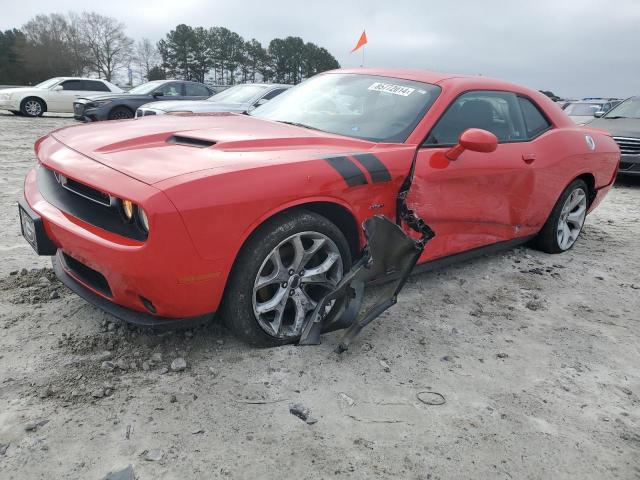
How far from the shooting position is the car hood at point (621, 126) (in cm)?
840

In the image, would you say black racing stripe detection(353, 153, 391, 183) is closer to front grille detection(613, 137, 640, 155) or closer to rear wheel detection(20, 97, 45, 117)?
front grille detection(613, 137, 640, 155)

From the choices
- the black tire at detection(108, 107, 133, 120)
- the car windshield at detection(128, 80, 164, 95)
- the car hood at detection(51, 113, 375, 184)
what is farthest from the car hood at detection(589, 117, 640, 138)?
the black tire at detection(108, 107, 133, 120)

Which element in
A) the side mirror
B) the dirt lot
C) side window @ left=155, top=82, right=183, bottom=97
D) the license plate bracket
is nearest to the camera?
the dirt lot

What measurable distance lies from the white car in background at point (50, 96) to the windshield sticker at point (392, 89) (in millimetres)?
14738

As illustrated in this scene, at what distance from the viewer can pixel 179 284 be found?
83.7 inches

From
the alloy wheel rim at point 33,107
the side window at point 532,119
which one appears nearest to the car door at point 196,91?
the alloy wheel rim at point 33,107

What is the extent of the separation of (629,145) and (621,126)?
0.61 meters

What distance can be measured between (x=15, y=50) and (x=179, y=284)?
5870cm

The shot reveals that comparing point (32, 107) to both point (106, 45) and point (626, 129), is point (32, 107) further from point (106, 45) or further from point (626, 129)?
point (106, 45)

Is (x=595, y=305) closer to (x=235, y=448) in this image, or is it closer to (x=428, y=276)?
(x=428, y=276)

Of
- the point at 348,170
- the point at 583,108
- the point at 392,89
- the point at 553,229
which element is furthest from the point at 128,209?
the point at 583,108

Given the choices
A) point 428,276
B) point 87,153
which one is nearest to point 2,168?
point 87,153

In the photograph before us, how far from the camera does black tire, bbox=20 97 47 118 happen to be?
1610cm

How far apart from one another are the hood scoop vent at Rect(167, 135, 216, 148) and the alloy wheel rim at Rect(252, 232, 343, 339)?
0.64 m
